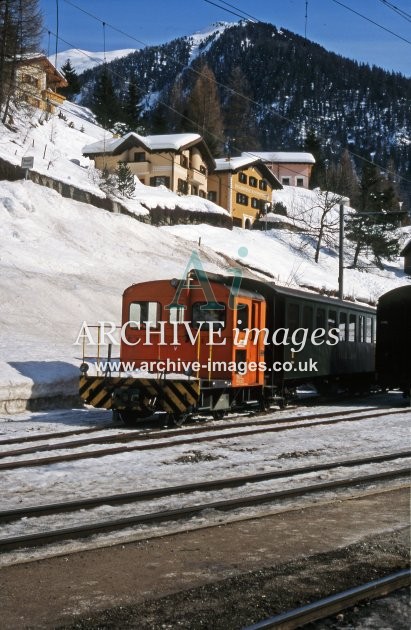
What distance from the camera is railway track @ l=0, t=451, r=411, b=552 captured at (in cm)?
689

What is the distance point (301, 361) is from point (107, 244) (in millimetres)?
23210

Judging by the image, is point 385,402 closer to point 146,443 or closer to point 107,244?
point 146,443

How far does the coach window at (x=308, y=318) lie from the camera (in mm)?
19469

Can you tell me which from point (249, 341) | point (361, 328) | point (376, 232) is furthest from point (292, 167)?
point (249, 341)

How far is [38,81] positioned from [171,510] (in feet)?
243

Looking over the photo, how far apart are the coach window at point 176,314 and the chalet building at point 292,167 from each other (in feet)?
Answer: 310

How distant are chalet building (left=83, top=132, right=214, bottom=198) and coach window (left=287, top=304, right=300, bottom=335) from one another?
49.6 m

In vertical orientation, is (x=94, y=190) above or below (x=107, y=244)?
above

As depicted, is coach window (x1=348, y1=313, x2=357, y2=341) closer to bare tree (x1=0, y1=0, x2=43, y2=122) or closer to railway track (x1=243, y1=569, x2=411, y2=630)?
railway track (x1=243, y1=569, x2=411, y2=630)

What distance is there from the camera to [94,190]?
47031 millimetres

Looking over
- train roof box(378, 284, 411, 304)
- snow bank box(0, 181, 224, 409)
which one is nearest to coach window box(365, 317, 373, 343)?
train roof box(378, 284, 411, 304)

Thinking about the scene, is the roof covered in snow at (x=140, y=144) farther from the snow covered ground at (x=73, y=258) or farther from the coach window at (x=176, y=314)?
the coach window at (x=176, y=314)

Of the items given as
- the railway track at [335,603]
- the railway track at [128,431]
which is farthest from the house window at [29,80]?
the railway track at [335,603]

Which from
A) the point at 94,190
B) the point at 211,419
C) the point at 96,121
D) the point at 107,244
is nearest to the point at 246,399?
the point at 211,419
